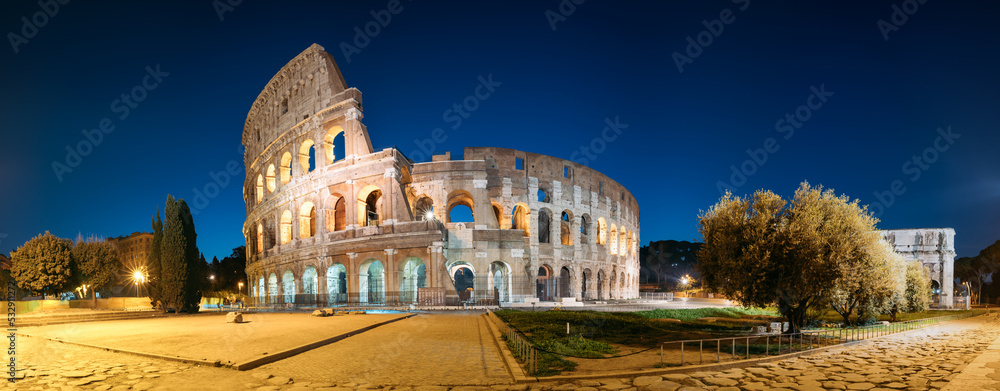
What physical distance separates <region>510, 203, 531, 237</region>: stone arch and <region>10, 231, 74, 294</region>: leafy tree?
31.3 meters

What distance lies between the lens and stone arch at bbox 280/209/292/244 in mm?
A: 39000

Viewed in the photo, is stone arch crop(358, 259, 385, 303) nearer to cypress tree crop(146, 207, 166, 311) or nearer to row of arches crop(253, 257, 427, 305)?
row of arches crop(253, 257, 427, 305)

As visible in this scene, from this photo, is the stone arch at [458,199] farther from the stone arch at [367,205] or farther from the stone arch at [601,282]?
the stone arch at [601,282]

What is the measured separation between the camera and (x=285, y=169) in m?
39.3

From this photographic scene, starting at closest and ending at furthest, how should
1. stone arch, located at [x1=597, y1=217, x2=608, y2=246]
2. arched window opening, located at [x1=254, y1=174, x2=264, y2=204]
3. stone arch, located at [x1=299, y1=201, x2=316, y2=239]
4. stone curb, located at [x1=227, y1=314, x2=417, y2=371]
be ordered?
1. stone curb, located at [x1=227, y1=314, x2=417, y2=371]
2. stone arch, located at [x1=299, y1=201, x2=316, y2=239]
3. arched window opening, located at [x1=254, y1=174, x2=264, y2=204]
4. stone arch, located at [x1=597, y1=217, x2=608, y2=246]

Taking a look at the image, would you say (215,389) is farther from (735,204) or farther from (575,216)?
(575,216)

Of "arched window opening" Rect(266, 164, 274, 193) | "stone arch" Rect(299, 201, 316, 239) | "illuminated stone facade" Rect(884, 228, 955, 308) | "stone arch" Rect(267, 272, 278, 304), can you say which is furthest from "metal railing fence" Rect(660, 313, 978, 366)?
→ "illuminated stone facade" Rect(884, 228, 955, 308)

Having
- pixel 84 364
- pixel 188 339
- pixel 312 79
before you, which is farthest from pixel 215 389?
pixel 312 79

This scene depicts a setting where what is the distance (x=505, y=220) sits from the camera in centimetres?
3747

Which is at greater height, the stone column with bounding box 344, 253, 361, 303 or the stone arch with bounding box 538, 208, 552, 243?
the stone arch with bounding box 538, 208, 552, 243

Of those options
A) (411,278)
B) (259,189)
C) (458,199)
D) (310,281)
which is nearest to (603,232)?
(458,199)

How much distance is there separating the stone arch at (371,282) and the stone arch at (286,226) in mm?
8940

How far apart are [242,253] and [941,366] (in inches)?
3299

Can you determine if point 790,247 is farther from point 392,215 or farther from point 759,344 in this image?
point 392,215
